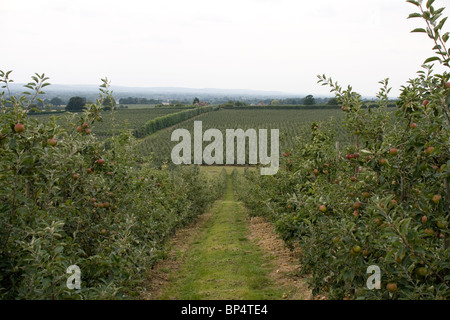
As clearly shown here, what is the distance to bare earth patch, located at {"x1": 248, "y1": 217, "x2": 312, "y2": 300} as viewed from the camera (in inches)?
246

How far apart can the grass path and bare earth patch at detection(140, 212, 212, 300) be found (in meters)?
0.10

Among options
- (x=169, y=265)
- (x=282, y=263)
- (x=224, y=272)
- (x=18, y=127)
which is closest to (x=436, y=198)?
(x=18, y=127)

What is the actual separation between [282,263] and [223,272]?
4.67ft

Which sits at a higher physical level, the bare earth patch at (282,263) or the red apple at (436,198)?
the red apple at (436,198)

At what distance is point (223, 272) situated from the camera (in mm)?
7652

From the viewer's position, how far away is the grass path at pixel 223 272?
255 inches

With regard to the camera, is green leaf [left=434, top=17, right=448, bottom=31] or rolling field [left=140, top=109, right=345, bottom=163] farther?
rolling field [left=140, top=109, right=345, bottom=163]

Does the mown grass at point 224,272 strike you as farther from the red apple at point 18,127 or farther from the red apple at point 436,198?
the red apple at point 18,127

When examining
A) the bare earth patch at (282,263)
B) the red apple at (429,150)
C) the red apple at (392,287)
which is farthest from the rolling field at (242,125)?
the red apple at (392,287)

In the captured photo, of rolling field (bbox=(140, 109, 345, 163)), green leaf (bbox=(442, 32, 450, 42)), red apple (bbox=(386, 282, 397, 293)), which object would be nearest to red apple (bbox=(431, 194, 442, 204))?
red apple (bbox=(386, 282, 397, 293))

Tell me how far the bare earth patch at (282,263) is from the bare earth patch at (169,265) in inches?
83.2

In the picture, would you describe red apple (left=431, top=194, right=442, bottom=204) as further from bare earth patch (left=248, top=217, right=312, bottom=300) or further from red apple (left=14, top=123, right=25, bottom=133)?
bare earth patch (left=248, top=217, right=312, bottom=300)

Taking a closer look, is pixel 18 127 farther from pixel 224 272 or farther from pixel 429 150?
pixel 224 272
